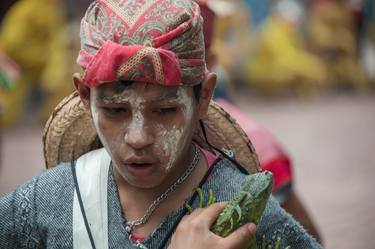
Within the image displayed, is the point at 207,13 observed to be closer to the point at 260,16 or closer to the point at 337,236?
the point at 337,236

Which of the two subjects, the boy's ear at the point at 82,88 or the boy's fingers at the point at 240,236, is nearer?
the boy's fingers at the point at 240,236

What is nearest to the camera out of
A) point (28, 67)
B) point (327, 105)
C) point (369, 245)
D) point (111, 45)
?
point (111, 45)

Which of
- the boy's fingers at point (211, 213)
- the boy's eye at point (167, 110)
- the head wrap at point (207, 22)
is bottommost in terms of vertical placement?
the boy's fingers at point (211, 213)

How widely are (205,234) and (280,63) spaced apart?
51.8 feet

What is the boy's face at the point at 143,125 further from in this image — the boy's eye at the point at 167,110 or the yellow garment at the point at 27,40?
the yellow garment at the point at 27,40

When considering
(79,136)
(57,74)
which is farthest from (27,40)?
(79,136)

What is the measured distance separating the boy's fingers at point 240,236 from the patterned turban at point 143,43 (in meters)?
0.46

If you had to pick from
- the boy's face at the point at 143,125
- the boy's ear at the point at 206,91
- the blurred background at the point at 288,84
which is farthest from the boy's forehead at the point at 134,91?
the blurred background at the point at 288,84

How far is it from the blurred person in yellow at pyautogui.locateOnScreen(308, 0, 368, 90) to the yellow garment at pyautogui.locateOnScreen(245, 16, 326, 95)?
1207mm

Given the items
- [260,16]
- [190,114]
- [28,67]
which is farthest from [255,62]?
[190,114]

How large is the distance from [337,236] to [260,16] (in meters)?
7.28

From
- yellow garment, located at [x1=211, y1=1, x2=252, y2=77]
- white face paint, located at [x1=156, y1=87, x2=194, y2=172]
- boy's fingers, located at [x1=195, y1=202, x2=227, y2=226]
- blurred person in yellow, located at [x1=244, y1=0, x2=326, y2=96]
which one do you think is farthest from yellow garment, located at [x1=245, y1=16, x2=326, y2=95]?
boy's fingers, located at [x1=195, y1=202, x2=227, y2=226]

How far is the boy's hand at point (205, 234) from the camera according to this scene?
254 cm

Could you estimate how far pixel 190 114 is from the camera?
2863mm
